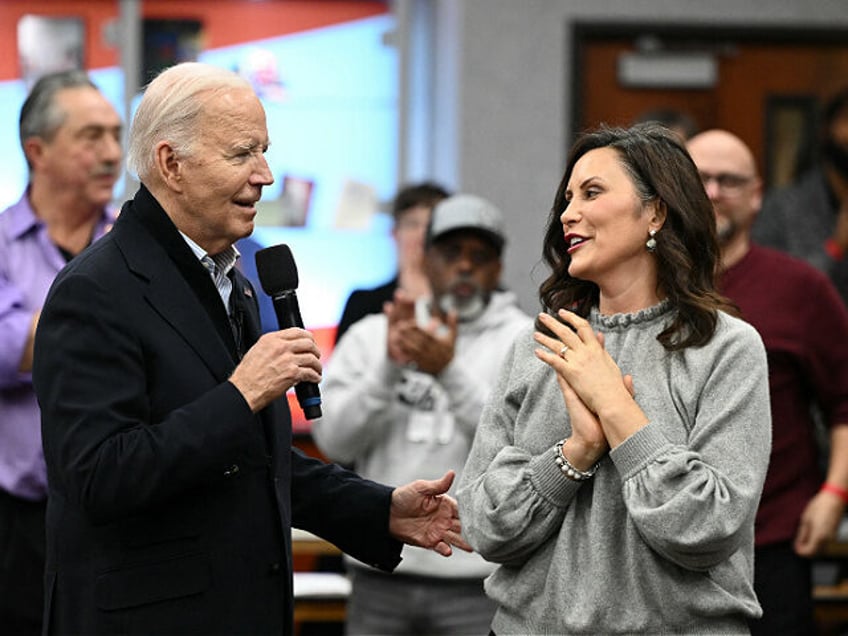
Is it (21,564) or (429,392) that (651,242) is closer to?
(429,392)

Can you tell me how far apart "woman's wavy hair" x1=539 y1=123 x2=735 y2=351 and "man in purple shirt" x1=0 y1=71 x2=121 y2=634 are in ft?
5.13

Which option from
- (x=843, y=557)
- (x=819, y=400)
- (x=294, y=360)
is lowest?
(x=843, y=557)

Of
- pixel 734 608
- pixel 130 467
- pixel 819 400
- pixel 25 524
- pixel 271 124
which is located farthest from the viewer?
pixel 271 124

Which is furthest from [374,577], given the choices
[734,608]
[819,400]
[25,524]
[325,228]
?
[325,228]

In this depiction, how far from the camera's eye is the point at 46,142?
4.03 meters

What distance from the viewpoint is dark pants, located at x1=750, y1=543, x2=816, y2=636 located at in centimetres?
371

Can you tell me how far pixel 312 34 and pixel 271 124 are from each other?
0.43 m

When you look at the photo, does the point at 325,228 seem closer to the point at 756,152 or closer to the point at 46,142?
the point at 756,152

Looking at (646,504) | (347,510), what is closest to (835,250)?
(347,510)

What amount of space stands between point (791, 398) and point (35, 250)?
1.96m

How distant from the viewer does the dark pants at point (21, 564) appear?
3.72 meters

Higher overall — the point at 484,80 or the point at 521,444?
the point at 484,80

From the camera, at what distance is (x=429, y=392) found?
13.8 feet

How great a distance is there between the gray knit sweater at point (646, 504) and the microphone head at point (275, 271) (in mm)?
469
